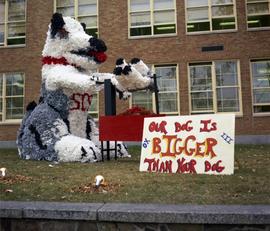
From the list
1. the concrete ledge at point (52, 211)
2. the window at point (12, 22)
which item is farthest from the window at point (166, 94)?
the concrete ledge at point (52, 211)

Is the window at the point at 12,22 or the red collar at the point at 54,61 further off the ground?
the window at the point at 12,22

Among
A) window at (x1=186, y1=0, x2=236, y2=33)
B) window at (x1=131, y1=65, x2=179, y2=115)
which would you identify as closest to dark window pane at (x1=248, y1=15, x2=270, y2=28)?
window at (x1=186, y1=0, x2=236, y2=33)

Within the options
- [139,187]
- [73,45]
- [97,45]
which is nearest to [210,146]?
[139,187]

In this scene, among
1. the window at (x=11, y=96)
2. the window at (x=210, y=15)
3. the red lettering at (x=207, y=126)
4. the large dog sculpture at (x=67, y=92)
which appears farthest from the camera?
the window at (x=11, y=96)

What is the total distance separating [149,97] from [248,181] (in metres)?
13.3

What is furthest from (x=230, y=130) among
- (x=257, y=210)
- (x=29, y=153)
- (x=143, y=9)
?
(x=143, y=9)

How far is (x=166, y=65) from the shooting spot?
745 inches

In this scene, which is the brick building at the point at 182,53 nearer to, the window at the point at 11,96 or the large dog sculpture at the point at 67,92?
the window at the point at 11,96

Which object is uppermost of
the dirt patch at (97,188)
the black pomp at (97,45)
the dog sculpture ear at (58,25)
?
the dog sculpture ear at (58,25)

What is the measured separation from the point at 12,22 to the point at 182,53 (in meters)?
9.13

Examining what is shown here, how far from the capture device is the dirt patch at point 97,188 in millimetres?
5449

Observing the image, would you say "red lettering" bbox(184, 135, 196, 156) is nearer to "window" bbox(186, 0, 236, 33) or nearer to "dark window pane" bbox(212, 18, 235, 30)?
"window" bbox(186, 0, 236, 33)

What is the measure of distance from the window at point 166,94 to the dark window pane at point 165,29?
1.69m

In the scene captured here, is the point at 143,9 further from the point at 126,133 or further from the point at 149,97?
the point at 126,133
